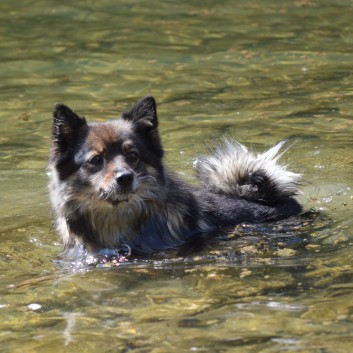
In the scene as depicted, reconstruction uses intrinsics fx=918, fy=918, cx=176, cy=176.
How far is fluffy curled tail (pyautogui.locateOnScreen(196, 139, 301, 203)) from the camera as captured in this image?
23.2ft

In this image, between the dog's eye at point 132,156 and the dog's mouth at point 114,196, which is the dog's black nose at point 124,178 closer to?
the dog's mouth at point 114,196

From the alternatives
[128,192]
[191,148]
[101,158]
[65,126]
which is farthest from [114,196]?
[191,148]

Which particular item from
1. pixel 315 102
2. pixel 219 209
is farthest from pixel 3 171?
pixel 315 102

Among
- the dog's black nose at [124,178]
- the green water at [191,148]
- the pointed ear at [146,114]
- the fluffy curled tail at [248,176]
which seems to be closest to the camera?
the green water at [191,148]

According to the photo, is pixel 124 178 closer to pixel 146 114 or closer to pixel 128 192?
pixel 128 192

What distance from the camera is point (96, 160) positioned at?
20.7 feet

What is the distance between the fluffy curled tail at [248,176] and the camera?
23.2 ft

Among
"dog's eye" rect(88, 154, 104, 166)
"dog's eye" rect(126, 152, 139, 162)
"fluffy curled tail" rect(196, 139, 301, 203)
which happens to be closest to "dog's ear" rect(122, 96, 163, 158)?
"dog's eye" rect(126, 152, 139, 162)

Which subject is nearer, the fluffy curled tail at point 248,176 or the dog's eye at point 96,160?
the dog's eye at point 96,160

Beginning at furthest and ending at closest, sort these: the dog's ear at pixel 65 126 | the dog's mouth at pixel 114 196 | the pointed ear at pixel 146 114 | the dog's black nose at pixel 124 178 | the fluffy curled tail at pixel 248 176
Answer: the fluffy curled tail at pixel 248 176
the pointed ear at pixel 146 114
the dog's ear at pixel 65 126
the dog's mouth at pixel 114 196
the dog's black nose at pixel 124 178

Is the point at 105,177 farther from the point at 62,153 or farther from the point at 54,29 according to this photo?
the point at 54,29

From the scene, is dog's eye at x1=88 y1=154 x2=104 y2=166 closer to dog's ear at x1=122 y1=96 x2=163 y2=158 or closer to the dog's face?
the dog's face

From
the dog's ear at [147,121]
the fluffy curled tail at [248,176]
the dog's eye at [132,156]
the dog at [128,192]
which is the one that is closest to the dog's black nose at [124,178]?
the dog at [128,192]

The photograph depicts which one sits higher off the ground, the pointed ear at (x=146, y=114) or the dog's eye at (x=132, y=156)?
the pointed ear at (x=146, y=114)
